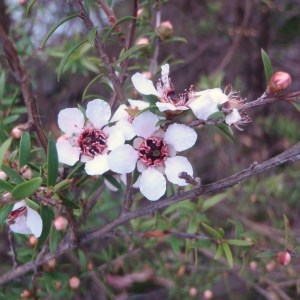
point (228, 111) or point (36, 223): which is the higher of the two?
point (228, 111)

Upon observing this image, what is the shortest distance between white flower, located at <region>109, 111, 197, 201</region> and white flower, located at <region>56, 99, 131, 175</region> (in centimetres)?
6

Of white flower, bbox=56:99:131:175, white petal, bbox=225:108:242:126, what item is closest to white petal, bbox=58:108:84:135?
white flower, bbox=56:99:131:175

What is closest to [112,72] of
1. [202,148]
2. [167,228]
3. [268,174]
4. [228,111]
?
[228,111]

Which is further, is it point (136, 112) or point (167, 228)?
point (167, 228)

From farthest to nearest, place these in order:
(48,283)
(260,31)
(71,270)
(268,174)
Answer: (260,31)
(268,174)
(71,270)
(48,283)

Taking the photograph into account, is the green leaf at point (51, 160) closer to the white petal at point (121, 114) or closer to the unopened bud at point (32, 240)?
the white petal at point (121, 114)

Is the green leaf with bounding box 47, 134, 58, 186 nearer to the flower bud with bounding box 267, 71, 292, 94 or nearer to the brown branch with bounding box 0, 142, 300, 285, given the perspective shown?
the brown branch with bounding box 0, 142, 300, 285

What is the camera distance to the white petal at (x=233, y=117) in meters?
0.99

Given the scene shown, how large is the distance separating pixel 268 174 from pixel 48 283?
176 cm

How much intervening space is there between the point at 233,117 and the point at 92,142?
31cm

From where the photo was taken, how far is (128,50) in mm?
1184

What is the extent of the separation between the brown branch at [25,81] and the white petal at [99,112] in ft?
0.44

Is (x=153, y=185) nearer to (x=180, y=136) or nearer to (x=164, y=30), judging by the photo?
(x=180, y=136)

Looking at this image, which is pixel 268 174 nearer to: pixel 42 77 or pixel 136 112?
pixel 42 77
